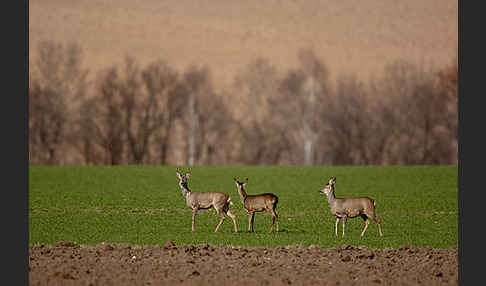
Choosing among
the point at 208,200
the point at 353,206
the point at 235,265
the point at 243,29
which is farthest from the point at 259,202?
the point at 243,29

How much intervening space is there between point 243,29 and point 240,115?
715 cm

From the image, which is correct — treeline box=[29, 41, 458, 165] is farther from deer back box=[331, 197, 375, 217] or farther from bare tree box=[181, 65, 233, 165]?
deer back box=[331, 197, 375, 217]

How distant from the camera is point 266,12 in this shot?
4550 centimetres

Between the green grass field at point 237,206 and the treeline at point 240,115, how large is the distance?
8112mm

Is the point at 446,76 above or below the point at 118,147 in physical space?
above

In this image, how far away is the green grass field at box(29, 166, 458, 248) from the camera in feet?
60.3

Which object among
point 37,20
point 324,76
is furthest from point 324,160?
point 37,20

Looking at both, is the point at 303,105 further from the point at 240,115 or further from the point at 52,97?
the point at 52,97

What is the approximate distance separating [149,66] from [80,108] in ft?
19.7

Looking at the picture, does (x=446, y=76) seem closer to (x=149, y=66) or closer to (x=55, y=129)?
(x=149, y=66)

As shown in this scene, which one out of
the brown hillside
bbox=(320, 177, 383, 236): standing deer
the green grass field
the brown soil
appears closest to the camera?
the brown soil

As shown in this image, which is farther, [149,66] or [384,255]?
[149,66]

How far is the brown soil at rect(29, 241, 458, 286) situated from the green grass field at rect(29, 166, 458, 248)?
4.80 ft

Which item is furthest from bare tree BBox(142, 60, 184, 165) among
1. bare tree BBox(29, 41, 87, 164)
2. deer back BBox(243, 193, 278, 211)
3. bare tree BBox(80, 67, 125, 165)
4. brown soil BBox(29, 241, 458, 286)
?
brown soil BBox(29, 241, 458, 286)
